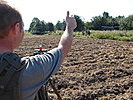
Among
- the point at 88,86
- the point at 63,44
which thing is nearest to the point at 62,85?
the point at 88,86

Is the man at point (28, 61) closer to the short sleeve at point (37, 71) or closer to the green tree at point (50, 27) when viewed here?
the short sleeve at point (37, 71)

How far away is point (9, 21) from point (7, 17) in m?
0.02

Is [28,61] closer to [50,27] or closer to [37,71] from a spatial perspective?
[37,71]

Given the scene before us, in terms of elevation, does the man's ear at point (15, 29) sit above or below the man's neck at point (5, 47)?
above

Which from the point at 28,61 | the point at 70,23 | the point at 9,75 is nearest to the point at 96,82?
the point at 70,23

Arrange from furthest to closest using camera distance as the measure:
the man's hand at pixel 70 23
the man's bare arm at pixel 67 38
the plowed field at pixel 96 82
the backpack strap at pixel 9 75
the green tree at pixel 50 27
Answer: the green tree at pixel 50 27 < the plowed field at pixel 96 82 < the man's hand at pixel 70 23 < the man's bare arm at pixel 67 38 < the backpack strap at pixel 9 75

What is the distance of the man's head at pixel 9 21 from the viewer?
1166 millimetres

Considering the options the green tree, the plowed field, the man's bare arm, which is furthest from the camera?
the green tree

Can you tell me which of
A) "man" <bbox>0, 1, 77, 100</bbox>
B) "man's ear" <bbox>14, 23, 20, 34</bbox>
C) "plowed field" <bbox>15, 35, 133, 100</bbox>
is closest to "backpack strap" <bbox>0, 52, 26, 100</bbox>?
"man" <bbox>0, 1, 77, 100</bbox>

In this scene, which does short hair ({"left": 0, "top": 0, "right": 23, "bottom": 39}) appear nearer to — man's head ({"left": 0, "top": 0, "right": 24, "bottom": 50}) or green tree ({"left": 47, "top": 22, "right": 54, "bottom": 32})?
man's head ({"left": 0, "top": 0, "right": 24, "bottom": 50})

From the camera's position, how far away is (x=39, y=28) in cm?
6078

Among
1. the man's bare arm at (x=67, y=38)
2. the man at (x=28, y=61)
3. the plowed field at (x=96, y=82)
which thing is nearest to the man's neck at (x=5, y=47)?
the man at (x=28, y=61)

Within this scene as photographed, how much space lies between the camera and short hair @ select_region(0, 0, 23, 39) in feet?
3.82

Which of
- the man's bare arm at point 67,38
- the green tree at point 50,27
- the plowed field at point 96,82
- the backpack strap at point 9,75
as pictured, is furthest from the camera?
the green tree at point 50,27
